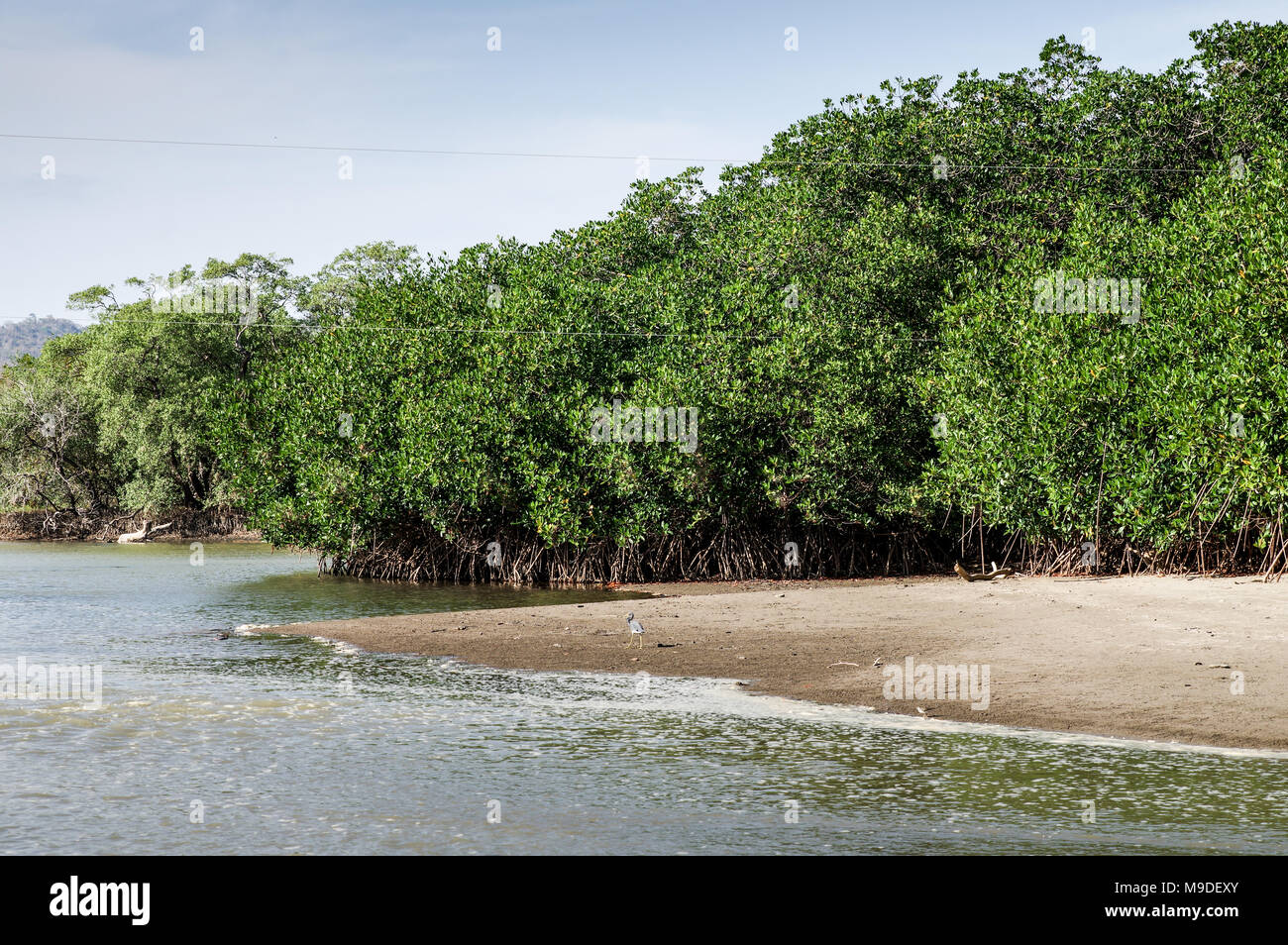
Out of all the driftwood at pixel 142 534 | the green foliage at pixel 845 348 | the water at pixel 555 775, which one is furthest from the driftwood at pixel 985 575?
the driftwood at pixel 142 534

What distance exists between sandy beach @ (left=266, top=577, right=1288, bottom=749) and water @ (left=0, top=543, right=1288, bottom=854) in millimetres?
971

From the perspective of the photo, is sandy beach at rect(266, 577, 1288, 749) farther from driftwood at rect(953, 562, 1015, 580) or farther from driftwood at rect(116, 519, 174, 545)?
driftwood at rect(116, 519, 174, 545)

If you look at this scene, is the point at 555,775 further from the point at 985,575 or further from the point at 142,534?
the point at 142,534

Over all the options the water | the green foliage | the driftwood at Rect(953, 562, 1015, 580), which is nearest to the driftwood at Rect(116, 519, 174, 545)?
the green foliage

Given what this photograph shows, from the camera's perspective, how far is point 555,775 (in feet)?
39.1

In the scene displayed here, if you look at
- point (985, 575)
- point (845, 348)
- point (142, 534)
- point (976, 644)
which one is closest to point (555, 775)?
point (976, 644)

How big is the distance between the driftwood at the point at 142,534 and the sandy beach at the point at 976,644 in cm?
3887

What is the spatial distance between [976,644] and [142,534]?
49.5 m

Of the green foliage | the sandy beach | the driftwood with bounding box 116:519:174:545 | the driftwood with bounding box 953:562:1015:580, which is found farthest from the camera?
the driftwood with bounding box 116:519:174:545

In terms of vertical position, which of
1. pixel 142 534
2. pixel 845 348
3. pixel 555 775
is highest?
pixel 845 348

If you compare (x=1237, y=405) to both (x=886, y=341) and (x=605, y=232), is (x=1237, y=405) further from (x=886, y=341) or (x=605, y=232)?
(x=605, y=232)

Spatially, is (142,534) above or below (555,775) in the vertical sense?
below

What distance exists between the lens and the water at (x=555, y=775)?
9.82 m

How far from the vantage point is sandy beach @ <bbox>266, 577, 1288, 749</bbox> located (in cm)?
1410
